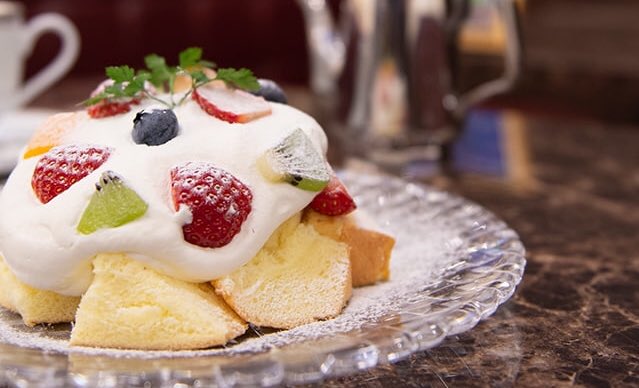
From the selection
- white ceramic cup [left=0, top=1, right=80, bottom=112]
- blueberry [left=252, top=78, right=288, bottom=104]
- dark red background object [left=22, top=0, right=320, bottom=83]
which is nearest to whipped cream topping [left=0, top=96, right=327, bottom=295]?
blueberry [left=252, top=78, right=288, bottom=104]

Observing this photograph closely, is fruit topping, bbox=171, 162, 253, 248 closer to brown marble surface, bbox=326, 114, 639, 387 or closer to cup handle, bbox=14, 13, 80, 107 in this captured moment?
brown marble surface, bbox=326, 114, 639, 387

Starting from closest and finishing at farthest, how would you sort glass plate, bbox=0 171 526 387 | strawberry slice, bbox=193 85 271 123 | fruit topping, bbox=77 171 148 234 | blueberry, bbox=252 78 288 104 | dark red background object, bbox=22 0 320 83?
glass plate, bbox=0 171 526 387 < fruit topping, bbox=77 171 148 234 < strawberry slice, bbox=193 85 271 123 < blueberry, bbox=252 78 288 104 < dark red background object, bbox=22 0 320 83

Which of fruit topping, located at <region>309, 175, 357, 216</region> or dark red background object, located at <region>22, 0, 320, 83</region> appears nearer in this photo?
fruit topping, located at <region>309, 175, 357, 216</region>

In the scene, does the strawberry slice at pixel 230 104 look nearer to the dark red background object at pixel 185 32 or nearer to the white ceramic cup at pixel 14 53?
the white ceramic cup at pixel 14 53

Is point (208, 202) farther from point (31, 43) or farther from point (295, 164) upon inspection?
point (31, 43)

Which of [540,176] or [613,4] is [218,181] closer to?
[540,176]

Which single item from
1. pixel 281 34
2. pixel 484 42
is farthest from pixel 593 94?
pixel 281 34
